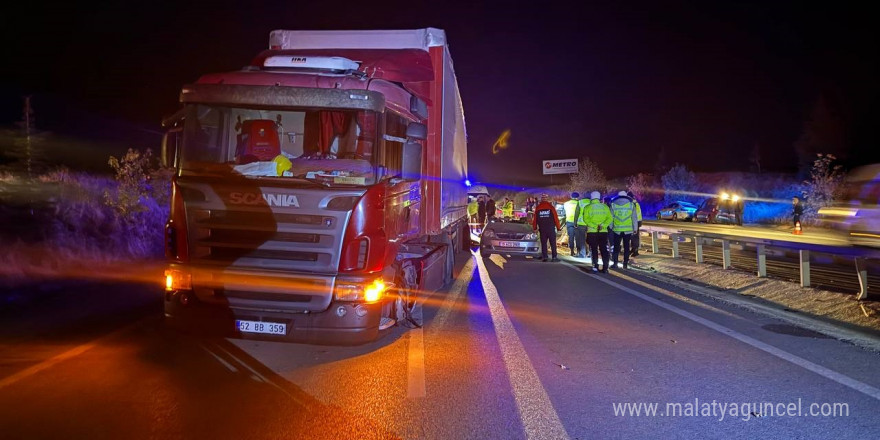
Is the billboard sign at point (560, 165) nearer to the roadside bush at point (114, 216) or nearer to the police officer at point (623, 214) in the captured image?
the roadside bush at point (114, 216)

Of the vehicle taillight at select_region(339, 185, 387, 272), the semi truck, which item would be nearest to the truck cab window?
the semi truck

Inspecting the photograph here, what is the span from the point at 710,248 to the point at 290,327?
16158 millimetres

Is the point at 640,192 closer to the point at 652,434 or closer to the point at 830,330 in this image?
the point at 830,330

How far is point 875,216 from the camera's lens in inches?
476

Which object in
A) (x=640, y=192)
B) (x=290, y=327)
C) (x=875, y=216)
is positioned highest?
(x=640, y=192)

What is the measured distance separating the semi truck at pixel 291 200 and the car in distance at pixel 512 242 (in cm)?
886

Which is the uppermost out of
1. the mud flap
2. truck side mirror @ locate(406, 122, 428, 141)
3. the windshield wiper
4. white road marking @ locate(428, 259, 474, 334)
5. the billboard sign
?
the billboard sign

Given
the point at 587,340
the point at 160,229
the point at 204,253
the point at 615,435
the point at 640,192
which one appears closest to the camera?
the point at 615,435

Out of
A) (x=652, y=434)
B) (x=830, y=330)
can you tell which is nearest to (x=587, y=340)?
(x=652, y=434)

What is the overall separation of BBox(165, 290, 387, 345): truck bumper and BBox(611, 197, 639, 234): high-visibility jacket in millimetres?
9072

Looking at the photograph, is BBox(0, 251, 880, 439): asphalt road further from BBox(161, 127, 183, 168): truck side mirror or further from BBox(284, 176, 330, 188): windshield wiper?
BBox(161, 127, 183, 168): truck side mirror

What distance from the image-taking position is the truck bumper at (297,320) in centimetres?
496

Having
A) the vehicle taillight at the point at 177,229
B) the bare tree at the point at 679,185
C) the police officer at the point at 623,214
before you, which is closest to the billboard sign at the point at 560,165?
the bare tree at the point at 679,185

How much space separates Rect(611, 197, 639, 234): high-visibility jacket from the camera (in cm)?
1271
